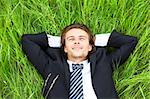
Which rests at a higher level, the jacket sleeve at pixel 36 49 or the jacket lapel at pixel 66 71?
the jacket sleeve at pixel 36 49

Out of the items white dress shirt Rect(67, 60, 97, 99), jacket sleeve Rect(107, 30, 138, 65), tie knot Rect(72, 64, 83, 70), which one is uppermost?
jacket sleeve Rect(107, 30, 138, 65)

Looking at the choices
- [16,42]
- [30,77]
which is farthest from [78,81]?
[16,42]

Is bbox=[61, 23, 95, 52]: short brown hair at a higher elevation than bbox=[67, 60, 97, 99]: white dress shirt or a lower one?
higher

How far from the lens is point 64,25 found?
7.73ft

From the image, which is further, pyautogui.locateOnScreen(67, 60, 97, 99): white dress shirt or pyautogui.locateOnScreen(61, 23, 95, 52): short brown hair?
pyautogui.locateOnScreen(61, 23, 95, 52): short brown hair

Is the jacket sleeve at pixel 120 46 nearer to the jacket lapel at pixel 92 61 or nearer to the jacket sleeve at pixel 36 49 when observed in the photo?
the jacket lapel at pixel 92 61

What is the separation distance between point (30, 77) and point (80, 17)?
431 mm

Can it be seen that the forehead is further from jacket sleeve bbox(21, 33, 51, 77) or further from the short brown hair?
jacket sleeve bbox(21, 33, 51, 77)

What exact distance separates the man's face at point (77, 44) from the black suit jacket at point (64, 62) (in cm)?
5

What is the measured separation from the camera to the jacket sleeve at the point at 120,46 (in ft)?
7.30

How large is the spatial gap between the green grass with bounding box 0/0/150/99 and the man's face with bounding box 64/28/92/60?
0.50 feet

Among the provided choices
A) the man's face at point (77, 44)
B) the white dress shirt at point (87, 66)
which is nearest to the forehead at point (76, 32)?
the man's face at point (77, 44)

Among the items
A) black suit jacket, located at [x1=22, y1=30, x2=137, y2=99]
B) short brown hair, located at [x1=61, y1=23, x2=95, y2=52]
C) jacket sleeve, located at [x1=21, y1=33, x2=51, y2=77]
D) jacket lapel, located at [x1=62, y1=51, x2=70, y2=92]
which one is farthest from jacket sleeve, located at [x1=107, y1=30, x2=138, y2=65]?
jacket sleeve, located at [x1=21, y1=33, x2=51, y2=77]

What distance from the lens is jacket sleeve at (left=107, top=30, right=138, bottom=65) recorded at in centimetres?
223
